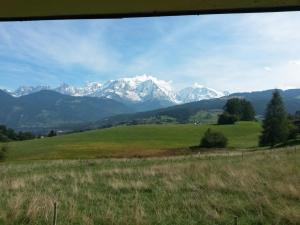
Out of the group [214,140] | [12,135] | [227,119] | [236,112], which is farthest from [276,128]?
[12,135]

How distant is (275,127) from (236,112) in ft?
189

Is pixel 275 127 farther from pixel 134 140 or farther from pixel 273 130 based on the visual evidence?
pixel 134 140

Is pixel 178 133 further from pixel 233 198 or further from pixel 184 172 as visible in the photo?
pixel 233 198

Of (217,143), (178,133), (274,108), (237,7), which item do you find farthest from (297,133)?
(237,7)

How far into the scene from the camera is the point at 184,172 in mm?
22234

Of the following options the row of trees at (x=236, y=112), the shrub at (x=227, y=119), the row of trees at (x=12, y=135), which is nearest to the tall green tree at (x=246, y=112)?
the row of trees at (x=236, y=112)

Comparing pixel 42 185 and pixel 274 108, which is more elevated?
pixel 274 108

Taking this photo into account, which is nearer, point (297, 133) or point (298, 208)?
point (298, 208)

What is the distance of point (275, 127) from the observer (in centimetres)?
8681

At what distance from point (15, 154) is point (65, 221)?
3041 inches

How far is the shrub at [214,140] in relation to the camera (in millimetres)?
91688

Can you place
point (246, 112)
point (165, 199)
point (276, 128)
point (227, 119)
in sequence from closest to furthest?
1. point (165, 199)
2. point (276, 128)
3. point (227, 119)
4. point (246, 112)

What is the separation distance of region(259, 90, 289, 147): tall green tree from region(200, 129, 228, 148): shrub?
733cm

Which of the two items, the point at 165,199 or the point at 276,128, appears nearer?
the point at 165,199
